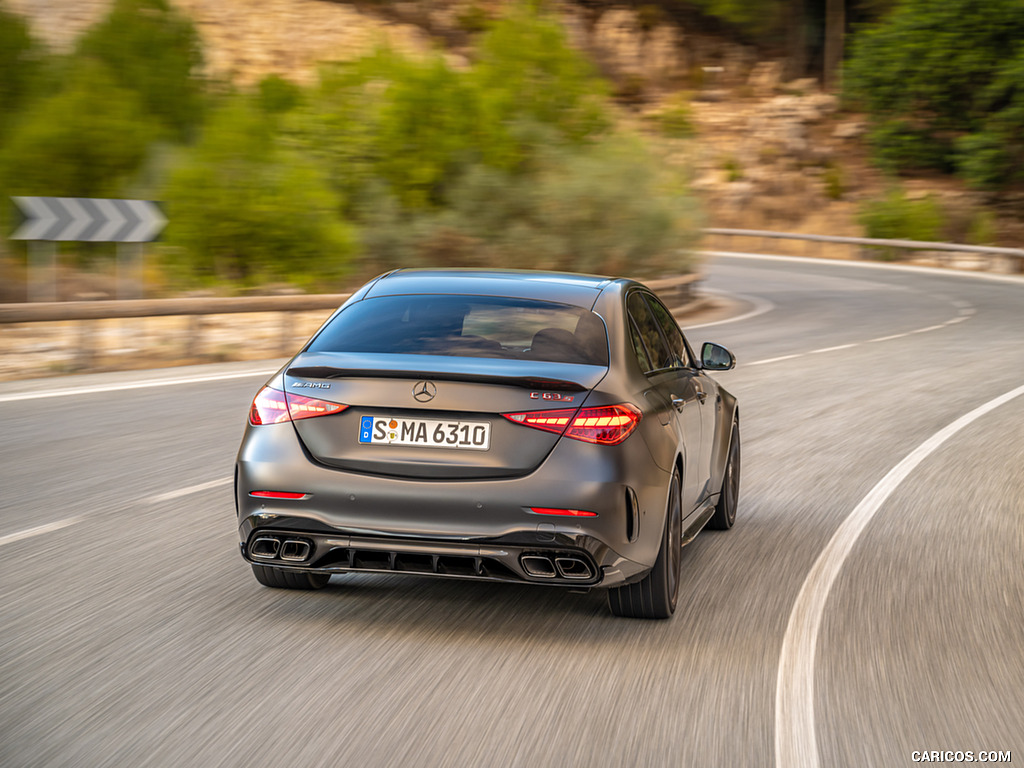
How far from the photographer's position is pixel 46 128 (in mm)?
24922

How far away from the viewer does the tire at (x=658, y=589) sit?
5449mm

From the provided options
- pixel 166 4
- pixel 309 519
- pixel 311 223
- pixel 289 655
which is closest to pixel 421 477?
pixel 309 519

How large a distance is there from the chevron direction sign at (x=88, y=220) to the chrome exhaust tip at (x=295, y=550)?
1169cm

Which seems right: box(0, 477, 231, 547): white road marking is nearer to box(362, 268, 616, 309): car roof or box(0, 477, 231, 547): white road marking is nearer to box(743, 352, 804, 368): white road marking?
box(362, 268, 616, 309): car roof

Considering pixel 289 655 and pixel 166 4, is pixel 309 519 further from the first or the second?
pixel 166 4

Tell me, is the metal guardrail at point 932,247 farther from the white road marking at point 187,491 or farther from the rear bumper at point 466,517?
the rear bumper at point 466,517

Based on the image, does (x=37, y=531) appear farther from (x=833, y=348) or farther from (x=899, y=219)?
(x=899, y=219)

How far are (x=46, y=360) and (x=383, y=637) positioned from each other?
38.7 ft

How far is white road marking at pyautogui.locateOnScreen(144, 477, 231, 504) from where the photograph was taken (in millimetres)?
7883

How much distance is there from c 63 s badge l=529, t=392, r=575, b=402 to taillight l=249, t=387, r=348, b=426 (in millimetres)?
764

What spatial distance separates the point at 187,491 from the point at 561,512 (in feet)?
12.8

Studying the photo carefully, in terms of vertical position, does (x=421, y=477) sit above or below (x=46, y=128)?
above

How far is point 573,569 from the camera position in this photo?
16.8 ft

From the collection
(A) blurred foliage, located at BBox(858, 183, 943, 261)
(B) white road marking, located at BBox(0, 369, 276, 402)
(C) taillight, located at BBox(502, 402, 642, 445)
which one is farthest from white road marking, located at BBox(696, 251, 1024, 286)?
(C) taillight, located at BBox(502, 402, 642, 445)
